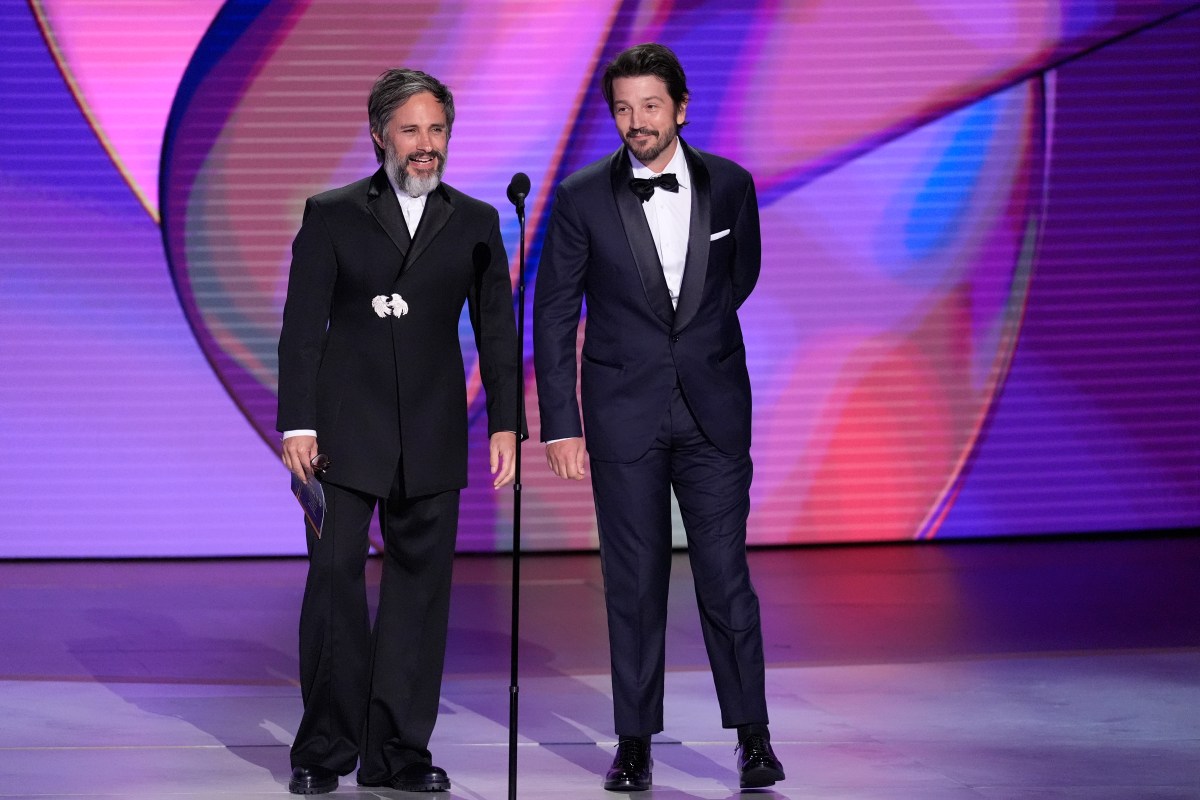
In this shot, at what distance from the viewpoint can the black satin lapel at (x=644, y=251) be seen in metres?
3.49

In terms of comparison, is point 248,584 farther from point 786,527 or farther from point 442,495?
point 442,495

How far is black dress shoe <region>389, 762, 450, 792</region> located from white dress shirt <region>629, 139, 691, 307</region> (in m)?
Result: 1.12

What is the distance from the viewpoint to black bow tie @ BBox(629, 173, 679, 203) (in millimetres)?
3498

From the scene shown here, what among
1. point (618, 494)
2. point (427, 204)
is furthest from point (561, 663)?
point (427, 204)

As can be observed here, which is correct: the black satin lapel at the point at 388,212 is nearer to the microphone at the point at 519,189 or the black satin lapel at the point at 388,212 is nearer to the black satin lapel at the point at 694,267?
the microphone at the point at 519,189

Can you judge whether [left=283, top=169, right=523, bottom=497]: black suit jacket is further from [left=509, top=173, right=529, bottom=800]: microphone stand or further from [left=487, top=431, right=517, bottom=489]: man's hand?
[left=509, top=173, right=529, bottom=800]: microphone stand

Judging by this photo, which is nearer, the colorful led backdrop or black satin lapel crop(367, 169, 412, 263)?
black satin lapel crop(367, 169, 412, 263)

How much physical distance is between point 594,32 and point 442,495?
151 inches

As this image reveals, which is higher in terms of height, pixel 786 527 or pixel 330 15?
pixel 330 15

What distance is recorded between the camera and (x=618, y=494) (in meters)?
3.54

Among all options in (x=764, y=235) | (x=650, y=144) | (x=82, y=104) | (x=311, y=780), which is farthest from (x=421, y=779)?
(x=82, y=104)

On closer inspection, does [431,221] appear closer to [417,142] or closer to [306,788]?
[417,142]

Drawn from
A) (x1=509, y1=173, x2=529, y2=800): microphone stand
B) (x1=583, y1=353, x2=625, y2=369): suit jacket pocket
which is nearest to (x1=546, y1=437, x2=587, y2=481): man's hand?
(x1=583, y1=353, x2=625, y2=369): suit jacket pocket

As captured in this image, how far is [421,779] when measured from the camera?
3.43 meters
